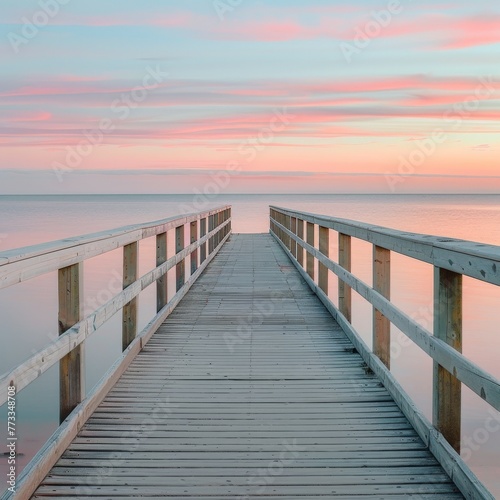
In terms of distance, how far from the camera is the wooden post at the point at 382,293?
452 cm

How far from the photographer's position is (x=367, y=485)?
9.90ft

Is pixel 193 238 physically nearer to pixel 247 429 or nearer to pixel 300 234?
pixel 300 234

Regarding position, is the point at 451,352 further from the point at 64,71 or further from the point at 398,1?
the point at 64,71

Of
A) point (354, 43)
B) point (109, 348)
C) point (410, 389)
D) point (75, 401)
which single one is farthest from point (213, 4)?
point (75, 401)

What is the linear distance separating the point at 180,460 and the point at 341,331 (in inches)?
137

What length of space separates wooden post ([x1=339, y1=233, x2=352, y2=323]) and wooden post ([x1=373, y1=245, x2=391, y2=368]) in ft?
4.70

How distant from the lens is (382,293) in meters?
4.55

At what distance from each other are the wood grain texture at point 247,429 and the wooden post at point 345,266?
0.25m

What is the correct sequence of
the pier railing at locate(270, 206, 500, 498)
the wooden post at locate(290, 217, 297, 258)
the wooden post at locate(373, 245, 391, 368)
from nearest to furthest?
the pier railing at locate(270, 206, 500, 498) → the wooden post at locate(373, 245, 391, 368) → the wooden post at locate(290, 217, 297, 258)

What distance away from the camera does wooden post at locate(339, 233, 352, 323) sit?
20.4 ft

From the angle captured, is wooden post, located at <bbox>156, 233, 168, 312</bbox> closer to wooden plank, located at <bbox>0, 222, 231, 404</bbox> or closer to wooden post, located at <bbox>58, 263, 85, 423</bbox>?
wooden plank, located at <bbox>0, 222, 231, 404</bbox>

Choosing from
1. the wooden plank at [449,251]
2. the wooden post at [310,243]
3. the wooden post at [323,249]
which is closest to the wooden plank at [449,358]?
the wooden plank at [449,251]

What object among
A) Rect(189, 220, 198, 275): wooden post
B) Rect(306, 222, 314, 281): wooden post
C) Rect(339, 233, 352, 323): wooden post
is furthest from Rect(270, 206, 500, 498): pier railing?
Rect(189, 220, 198, 275): wooden post

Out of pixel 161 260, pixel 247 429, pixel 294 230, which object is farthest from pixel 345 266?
pixel 294 230
